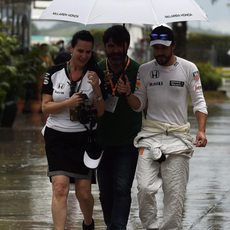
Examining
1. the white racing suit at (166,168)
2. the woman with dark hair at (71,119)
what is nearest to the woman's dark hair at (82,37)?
the woman with dark hair at (71,119)

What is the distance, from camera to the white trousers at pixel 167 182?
7.74m

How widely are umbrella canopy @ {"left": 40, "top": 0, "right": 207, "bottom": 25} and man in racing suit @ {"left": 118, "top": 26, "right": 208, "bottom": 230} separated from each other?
5.1 inches

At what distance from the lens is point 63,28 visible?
64.4 metres

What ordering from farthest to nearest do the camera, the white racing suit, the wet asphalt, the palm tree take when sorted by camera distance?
the palm tree → the wet asphalt → the white racing suit → the camera

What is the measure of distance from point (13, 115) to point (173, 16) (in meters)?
12.0

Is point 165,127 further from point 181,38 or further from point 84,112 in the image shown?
point 181,38

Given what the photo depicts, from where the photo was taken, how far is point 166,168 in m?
7.76

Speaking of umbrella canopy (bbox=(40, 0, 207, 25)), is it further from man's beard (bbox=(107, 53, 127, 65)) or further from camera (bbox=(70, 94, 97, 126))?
camera (bbox=(70, 94, 97, 126))

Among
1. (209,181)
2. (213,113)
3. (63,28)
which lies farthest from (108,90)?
(63,28)

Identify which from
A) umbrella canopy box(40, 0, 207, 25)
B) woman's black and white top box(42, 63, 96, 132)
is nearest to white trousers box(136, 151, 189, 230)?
woman's black and white top box(42, 63, 96, 132)

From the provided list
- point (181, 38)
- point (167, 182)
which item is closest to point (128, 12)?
point (167, 182)

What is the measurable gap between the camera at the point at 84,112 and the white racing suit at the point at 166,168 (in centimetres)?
48

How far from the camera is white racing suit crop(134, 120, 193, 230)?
7746 mm

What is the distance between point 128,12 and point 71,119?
101cm
